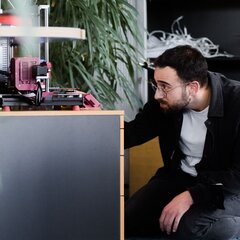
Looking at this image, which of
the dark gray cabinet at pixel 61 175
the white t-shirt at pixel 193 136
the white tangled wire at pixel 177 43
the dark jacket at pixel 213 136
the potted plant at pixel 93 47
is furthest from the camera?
the white tangled wire at pixel 177 43

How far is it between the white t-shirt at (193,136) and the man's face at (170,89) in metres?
0.11

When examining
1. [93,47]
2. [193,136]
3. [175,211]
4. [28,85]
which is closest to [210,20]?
[93,47]

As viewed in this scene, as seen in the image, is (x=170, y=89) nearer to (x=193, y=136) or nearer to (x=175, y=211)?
(x=193, y=136)

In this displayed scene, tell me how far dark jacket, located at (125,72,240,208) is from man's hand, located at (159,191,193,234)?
0.03 meters

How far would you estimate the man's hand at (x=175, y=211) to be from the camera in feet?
5.32

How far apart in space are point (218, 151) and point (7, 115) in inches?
29.2

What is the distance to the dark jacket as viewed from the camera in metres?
1.61

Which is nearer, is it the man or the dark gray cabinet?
the dark gray cabinet

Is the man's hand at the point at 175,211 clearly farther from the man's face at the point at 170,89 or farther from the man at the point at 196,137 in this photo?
the man's face at the point at 170,89

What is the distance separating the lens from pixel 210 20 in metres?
2.68

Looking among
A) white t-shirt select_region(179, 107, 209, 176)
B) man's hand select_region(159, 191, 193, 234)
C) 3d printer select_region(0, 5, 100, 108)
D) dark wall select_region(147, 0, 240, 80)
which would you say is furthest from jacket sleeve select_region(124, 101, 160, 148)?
dark wall select_region(147, 0, 240, 80)

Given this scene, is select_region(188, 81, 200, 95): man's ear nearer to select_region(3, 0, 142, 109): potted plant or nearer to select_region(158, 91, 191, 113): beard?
select_region(158, 91, 191, 113): beard

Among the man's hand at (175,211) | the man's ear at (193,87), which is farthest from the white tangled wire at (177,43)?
the man's hand at (175,211)

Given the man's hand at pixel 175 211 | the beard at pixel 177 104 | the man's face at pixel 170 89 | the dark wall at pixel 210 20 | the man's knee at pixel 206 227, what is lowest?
the man's knee at pixel 206 227
